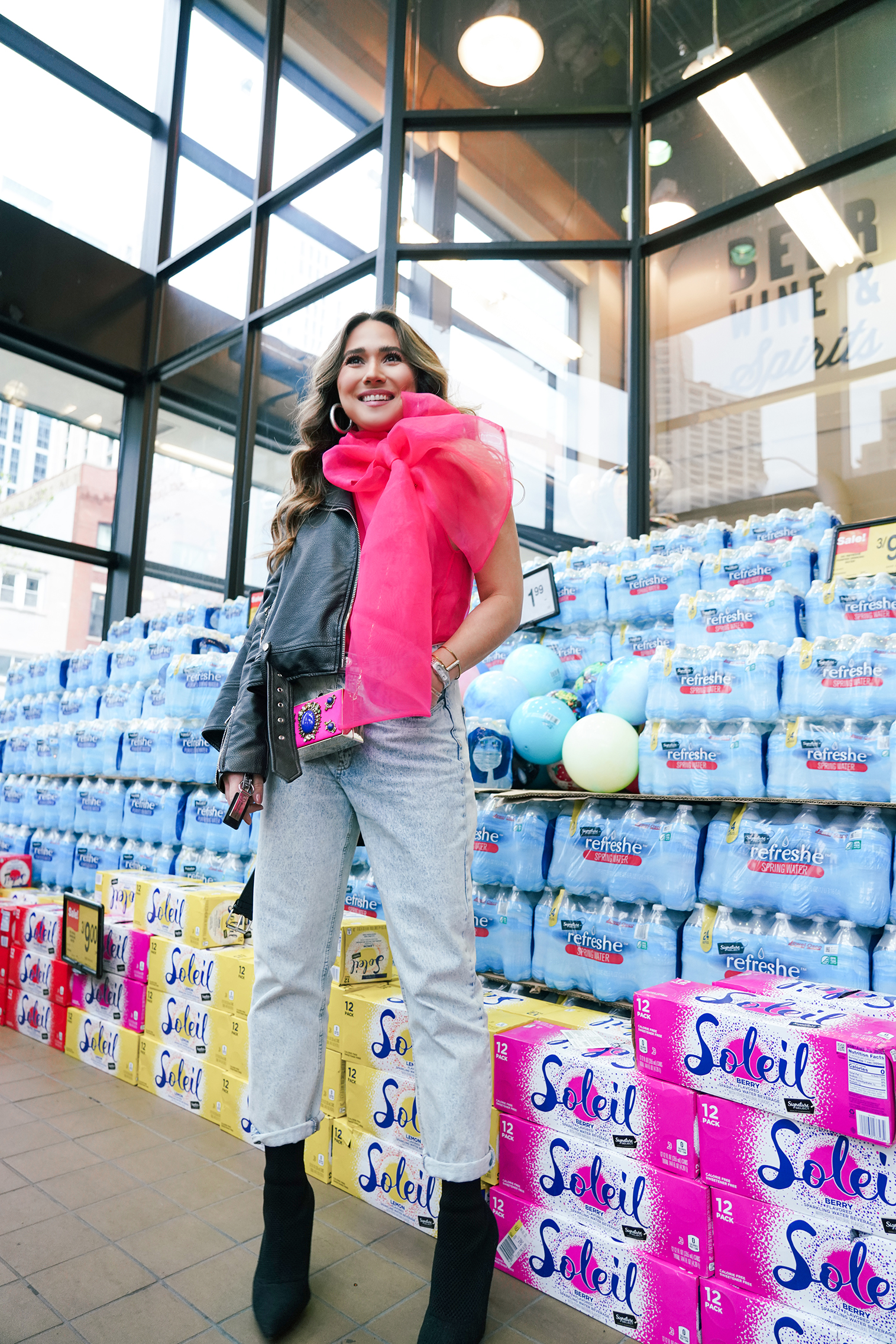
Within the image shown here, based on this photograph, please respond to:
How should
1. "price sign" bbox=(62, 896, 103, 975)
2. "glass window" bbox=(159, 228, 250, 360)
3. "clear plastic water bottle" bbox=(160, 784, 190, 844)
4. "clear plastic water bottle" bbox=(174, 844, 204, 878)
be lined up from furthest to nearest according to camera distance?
"glass window" bbox=(159, 228, 250, 360)
"clear plastic water bottle" bbox=(160, 784, 190, 844)
"clear plastic water bottle" bbox=(174, 844, 204, 878)
"price sign" bbox=(62, 896, 103, 975)

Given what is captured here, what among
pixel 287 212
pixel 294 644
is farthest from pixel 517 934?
pixel 287 212

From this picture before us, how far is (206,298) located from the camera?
6.16 m

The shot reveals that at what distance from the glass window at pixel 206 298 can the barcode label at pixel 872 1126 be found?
5709 mm

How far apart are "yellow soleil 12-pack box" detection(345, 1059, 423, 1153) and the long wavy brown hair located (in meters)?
0.94

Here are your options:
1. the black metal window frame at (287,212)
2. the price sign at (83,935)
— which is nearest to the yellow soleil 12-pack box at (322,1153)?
the price sign at (83,935)

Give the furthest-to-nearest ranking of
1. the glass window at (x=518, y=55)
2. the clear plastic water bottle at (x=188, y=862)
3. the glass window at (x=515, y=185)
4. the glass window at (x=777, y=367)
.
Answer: the glass window at (x=518, y=55)
the glass window at (x=515, y=185)
the glass window at (x=777, y=367)
the clear plastic water bottle at (x=188, y=862)

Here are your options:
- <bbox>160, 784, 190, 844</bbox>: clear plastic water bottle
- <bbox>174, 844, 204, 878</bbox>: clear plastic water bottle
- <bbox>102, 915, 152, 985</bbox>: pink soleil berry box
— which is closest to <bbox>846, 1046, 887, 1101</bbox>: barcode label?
<bbox>102, 915, 152, 985</bbox>: pink soleil berry box

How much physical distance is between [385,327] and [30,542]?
5.31 m

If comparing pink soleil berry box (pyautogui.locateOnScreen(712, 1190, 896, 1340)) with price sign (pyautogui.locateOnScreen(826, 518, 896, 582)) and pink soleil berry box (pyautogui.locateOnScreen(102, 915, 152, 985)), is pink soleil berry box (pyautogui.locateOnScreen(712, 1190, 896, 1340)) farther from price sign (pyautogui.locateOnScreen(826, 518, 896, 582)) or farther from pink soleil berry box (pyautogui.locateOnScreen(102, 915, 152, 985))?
pink soleil berry box (pyautogui.locateOnScreen(102, 915, 152, 985))

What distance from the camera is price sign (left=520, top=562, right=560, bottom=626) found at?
273 centimetres

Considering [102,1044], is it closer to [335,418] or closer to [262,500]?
[335,418]

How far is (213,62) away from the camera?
6.35 metres

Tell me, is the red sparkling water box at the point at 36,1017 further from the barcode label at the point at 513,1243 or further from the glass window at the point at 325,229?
the glass window at the point at 325,229

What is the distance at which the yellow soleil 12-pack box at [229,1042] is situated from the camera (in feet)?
Answer: 6.39
